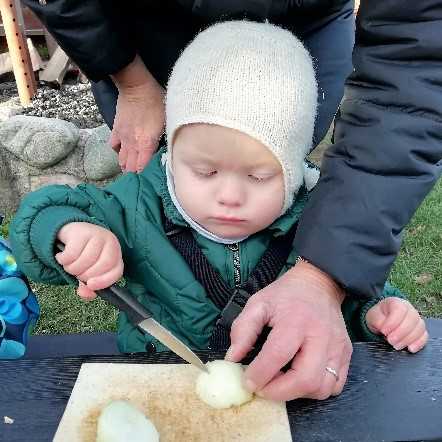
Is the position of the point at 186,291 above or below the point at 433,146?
below

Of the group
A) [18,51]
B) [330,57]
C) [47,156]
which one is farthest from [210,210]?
[18,51]

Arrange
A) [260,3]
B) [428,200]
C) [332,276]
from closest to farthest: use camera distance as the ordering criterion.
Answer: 1. [332,276]
2. [260,3]
3. [428,200]

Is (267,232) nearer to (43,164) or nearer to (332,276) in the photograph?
(332,276)

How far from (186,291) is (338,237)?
1.42ft

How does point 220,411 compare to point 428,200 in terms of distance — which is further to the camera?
point 428,200

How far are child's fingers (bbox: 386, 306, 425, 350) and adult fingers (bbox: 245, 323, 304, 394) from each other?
0.26 m

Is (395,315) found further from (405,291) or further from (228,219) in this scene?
(405,291)

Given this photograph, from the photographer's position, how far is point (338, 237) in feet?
3.60

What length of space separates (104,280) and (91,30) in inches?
27.9

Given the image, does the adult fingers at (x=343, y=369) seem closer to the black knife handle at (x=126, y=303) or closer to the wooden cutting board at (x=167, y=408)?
the wooden cutting board at (x=167, y=408)

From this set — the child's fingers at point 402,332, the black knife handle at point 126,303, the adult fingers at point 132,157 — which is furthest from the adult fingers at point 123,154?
the child's fingers at point 402,332

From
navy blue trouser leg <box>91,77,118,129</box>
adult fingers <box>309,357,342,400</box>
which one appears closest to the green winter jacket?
adult fingers <box>309,357,342,400</box>

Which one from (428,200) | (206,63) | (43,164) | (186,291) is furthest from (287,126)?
(428,200)

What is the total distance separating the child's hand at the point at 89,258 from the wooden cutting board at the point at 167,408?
16 centimetres
